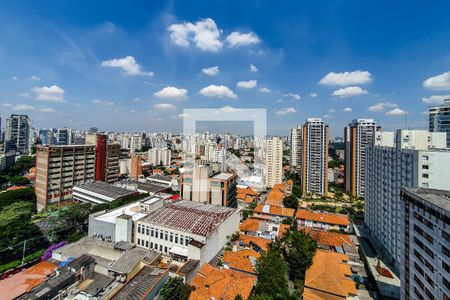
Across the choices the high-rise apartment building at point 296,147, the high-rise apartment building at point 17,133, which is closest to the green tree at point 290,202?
the high-rise apartment building at point 296,147

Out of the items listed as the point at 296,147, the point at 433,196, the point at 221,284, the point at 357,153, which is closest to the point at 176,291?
the point at 221,284

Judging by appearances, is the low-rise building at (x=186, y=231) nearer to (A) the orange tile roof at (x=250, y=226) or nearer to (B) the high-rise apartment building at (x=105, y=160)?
(A) the orange tile roof at (x=250, y=226)

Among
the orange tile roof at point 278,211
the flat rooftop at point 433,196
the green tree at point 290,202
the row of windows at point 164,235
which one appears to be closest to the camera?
the flat rooftop at point 433,196

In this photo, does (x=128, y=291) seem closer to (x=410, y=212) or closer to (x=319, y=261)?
(x=319, y=261)

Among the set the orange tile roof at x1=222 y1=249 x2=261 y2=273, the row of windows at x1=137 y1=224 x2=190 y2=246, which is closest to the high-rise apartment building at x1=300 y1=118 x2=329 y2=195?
the orange tile roof at x1=222 y1=249 x2=261 y2=273

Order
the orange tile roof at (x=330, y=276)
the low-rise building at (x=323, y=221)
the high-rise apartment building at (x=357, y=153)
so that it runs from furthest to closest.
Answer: the high-rise apartment building at (x=357, y=153)
the low-rise building at (x=323, y=221)
the orange tile roof at (x=330, y=276)

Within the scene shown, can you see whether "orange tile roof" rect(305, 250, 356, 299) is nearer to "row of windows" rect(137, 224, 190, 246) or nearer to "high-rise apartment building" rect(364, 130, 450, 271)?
"high-rise apartment building" rect(364, 130, 450, 271)

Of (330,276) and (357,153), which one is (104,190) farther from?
(357,153)
